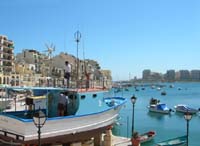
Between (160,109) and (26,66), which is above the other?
(26,66)

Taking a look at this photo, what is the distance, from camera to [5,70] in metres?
108

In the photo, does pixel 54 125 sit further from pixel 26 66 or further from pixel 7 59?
pixel 26 66

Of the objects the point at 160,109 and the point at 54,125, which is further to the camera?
the point at 160,109

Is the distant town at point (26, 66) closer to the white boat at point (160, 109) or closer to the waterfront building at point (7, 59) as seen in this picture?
the waterfront building at point (7, 59)

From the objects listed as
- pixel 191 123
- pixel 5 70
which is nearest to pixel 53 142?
pixel 191 123

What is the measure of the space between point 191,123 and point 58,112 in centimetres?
2917

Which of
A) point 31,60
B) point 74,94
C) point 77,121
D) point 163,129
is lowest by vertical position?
point 163,129

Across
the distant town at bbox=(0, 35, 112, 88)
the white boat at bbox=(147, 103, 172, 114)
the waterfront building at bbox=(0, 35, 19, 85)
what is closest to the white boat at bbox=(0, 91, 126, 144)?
the white boat at bbox=(147, 103, 172, 114)

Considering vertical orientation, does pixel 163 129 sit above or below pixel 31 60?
below

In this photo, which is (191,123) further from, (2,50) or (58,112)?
(2,50)

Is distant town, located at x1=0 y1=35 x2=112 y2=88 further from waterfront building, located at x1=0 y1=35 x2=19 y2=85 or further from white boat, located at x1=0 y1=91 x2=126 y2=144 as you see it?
white boat, located at x1=0 y1=91 x2=126 y2=144

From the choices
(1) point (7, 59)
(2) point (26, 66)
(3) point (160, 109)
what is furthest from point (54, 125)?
(2) point (26, 66)

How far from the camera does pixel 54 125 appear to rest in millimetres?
19172

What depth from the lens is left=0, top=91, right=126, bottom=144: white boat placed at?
17.9 m
